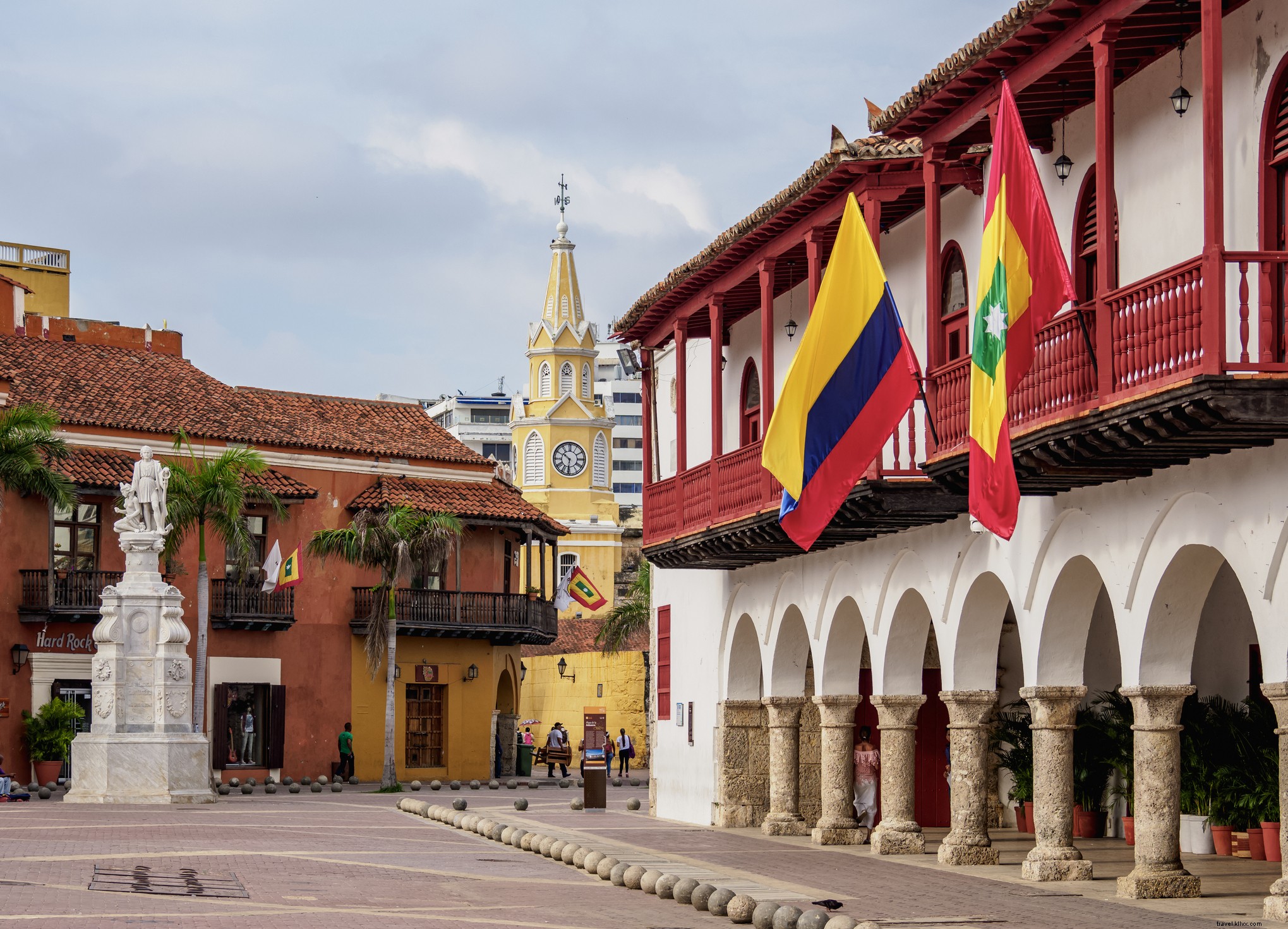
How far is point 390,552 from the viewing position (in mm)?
39344

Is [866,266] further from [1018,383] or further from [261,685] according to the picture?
[261,685]

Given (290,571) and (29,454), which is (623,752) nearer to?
(290,571)

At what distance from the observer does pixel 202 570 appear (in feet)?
121

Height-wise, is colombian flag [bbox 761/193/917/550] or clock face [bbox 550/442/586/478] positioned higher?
clock face [bbox 550/442/586/478]

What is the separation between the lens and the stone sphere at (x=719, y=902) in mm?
14578

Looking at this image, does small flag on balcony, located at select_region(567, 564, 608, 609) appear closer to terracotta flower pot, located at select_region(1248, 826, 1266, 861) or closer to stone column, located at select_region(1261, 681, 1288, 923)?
terracotta flower pot, located at select_region(1248, 826, 1266, 861)

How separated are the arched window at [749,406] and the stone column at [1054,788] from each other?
926cm

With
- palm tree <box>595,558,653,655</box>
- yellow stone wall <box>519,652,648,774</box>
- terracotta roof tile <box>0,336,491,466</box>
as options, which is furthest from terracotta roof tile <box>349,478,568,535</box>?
yellow stone wall <box>519,652,648,774</box>

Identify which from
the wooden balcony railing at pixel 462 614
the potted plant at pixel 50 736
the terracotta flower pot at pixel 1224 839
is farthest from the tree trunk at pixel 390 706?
the terracotta flower pot at pixel 1224 839

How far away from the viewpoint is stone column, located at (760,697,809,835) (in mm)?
23547

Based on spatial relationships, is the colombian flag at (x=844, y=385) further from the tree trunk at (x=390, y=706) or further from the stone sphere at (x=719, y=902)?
the tree trunk at (x=390, y=706)

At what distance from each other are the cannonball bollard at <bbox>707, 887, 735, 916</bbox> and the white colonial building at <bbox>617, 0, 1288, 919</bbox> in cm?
310

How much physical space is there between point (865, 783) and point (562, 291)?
5703 cm

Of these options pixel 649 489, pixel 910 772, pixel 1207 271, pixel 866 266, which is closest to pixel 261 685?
pixel 649 489
